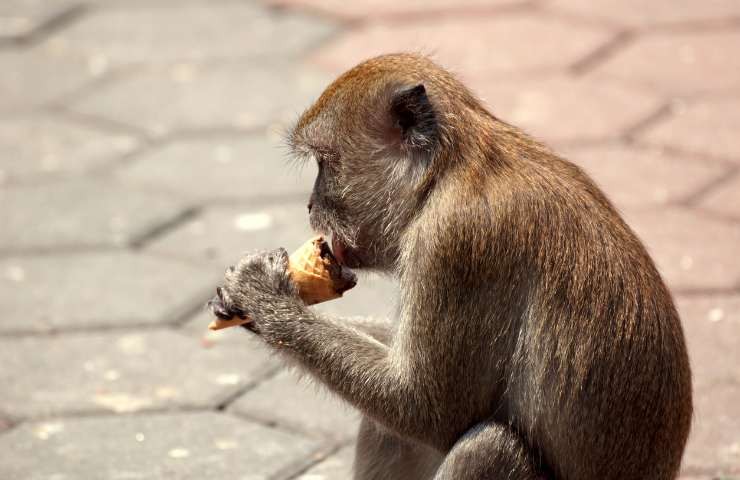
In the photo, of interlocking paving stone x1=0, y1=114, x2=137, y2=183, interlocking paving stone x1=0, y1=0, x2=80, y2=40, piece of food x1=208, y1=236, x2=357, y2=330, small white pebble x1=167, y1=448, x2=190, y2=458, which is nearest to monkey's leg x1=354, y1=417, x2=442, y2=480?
piece of food x1=208, y1=236, x2=357, y2=330

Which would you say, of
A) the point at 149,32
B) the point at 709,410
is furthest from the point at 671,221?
the point at 149,32

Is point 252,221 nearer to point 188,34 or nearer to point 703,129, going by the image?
point 703,129

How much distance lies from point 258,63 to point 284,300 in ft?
14.2

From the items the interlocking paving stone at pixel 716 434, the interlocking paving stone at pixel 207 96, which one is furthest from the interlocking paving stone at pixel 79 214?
the interlocking paving stone at pixel 716 434

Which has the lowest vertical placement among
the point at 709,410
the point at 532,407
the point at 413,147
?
the point at 709,410

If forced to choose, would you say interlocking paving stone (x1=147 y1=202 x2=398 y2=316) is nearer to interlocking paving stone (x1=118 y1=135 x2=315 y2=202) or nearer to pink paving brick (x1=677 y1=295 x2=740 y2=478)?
interlocking paving stone (x1=118 y1=135 x2=315 y2=202)

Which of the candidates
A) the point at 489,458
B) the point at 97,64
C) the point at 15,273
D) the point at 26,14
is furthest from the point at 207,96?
the point at 489,458

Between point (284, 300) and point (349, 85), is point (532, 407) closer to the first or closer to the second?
point (284, 300)

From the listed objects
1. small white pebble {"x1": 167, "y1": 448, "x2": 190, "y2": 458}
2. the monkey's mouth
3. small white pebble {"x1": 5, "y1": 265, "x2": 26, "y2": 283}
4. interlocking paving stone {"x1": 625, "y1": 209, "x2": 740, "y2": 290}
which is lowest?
small white pebble {"x1": 167, "y1": 448, "x2": 190, "y2": 458}

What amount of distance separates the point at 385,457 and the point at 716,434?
1.17 m

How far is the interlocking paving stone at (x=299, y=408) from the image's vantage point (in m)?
4.94

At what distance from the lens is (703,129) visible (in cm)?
699

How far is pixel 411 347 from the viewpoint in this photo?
3783mm

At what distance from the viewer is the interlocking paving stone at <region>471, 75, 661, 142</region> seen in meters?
7.09
